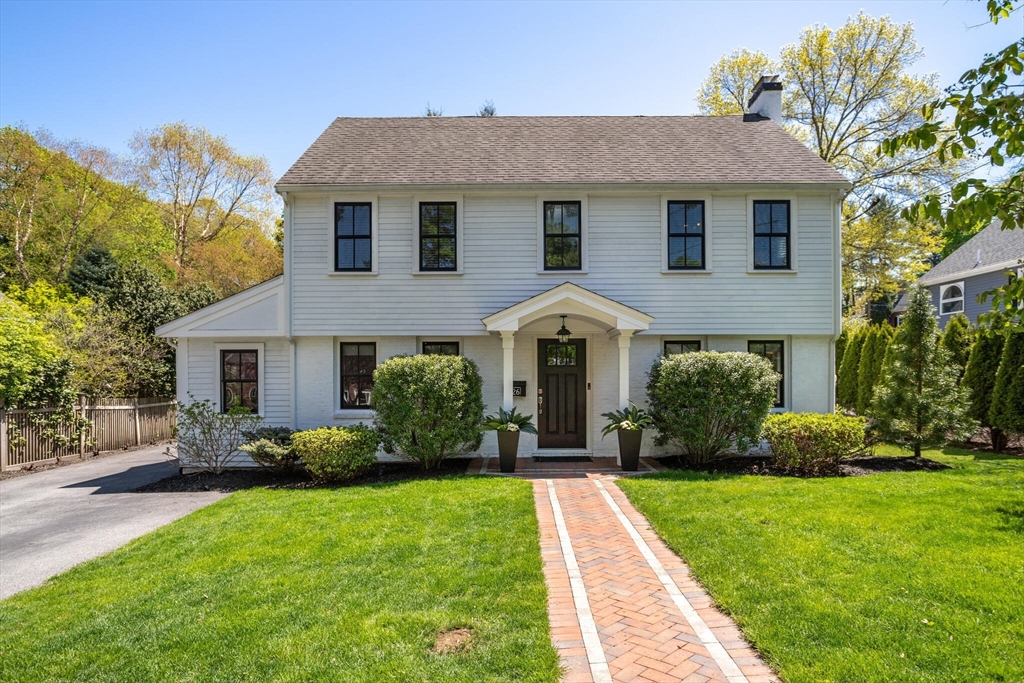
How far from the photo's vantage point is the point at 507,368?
1156 cm

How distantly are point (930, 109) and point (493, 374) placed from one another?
1060 cm

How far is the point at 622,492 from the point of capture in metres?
8.84

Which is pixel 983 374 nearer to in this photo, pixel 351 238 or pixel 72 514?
pixel 351 238

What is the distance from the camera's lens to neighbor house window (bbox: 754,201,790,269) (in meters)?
12.4

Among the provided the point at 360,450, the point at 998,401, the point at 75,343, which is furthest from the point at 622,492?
the point at 75,343

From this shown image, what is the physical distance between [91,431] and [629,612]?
627 inches

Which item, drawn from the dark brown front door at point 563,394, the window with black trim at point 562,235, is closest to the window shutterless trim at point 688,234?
the window with black trim at point 562,235

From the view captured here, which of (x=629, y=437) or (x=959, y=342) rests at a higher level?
(x=959, y=342)

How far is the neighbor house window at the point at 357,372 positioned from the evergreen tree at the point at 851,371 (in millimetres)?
17404

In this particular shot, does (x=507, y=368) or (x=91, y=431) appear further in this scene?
(x=91, y=431)

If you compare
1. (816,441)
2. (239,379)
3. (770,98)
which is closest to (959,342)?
(816,441)

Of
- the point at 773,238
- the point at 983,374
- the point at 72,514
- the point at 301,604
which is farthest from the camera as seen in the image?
the point at 983,374

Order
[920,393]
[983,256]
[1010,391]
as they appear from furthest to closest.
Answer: [983,256] < [1010,391] < [920,393]

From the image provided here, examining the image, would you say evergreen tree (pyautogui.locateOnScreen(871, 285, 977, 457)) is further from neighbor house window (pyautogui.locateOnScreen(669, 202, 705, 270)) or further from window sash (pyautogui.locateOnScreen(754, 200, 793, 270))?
neighbor house window (pyautogui.locateOnScreen(669, 202, 705, 270))
